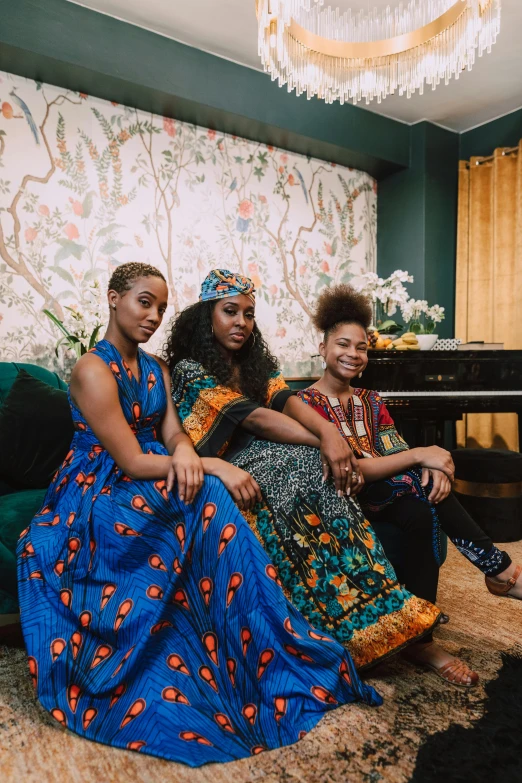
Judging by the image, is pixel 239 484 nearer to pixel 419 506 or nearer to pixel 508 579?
pixel 419 506

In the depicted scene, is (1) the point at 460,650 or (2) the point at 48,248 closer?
(1) the point at 460,650

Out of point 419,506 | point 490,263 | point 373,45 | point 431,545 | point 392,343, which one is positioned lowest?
point 431,545

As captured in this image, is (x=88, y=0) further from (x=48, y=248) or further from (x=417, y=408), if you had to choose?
(x=417, y=408)

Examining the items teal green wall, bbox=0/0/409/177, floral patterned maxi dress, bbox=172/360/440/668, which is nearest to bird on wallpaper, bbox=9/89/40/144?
teal green wall, bbox=0/0/409/177

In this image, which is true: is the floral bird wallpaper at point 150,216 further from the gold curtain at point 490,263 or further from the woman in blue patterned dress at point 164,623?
the woman in blue patterned dress at point 164,623

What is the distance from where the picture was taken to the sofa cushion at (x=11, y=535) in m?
1.61

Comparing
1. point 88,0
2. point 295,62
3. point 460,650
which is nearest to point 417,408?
point 460,650

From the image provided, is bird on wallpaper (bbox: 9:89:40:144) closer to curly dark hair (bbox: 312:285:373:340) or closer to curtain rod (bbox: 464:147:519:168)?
curly dark hair (bbox: 312:285:373:340)

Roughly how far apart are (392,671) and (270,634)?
50cm

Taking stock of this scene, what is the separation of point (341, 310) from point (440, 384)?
1.42m

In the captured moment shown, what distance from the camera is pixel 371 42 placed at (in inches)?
87.1

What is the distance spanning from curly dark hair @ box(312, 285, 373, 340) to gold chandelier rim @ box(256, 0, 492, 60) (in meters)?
0.96

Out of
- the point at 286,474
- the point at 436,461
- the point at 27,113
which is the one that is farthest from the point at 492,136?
the point at 286,474

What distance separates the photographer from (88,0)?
2.74m
